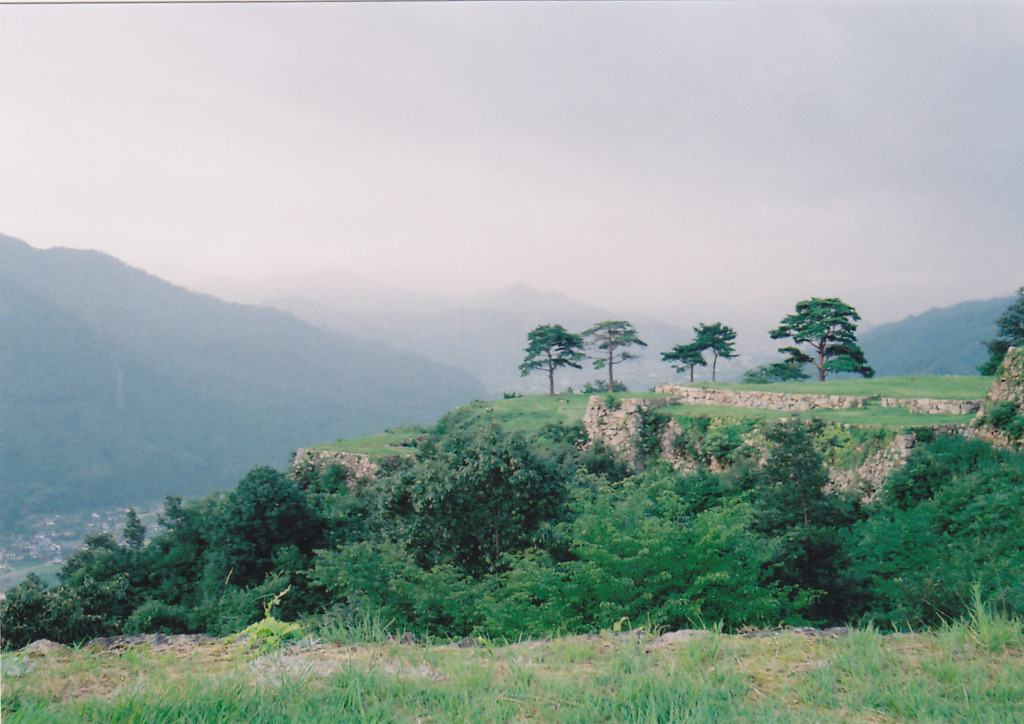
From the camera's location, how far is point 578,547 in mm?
6664

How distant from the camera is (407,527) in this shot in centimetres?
925

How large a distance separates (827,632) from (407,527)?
746 cm

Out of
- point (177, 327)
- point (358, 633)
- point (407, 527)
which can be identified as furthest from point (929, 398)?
point (177, 327)

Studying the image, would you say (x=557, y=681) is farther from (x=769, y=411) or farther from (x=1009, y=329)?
(x=1009, y=329)

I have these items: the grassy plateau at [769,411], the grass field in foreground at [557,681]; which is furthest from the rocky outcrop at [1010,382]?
the grass field in foreground at [557,681]

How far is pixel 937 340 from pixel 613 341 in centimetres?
1588

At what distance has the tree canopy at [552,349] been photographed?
2639 centimetres

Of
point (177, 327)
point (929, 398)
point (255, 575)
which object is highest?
point (177, 327)

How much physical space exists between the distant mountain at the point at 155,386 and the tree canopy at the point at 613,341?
16331 millimetres

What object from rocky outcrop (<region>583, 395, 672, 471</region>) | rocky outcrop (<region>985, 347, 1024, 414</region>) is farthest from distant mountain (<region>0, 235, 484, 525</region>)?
rocky outcrop (<region>985, 347, 1024, 414</region>)

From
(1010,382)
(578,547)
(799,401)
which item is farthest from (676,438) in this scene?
(578,547)

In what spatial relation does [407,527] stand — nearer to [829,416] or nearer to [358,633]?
[358,633]

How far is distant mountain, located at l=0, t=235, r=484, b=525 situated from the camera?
9.66m

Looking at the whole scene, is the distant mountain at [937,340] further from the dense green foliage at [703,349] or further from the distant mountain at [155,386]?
the distant mountain at [155,386]
